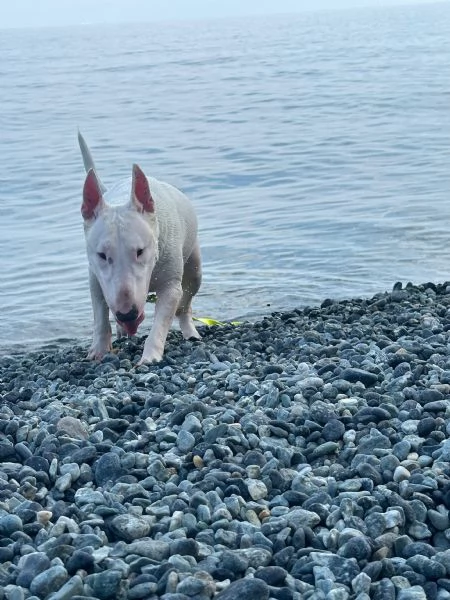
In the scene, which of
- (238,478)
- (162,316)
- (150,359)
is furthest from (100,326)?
(238,478)

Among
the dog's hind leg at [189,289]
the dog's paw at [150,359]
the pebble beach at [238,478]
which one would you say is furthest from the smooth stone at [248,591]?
the dog's hind leg at [189,289]

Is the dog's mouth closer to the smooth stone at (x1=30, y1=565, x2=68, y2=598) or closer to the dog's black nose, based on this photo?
the dog's black nose

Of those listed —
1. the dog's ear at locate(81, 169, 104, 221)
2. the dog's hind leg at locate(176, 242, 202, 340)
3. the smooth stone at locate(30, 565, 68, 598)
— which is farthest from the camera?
the dog's hind leg at locate(176, 242, 202, 340)

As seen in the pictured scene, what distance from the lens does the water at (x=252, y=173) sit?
33.1 feet

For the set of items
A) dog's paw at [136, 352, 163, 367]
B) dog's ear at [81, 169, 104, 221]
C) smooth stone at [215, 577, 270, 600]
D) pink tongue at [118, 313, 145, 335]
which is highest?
dog's ear at [81, 169, 104, 221]

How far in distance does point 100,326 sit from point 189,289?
1.23 meters

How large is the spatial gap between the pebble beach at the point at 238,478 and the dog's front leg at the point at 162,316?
0.32 metres

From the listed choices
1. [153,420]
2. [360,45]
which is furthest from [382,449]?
[360,45]

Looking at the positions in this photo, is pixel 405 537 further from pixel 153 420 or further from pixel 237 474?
pixel 153 420

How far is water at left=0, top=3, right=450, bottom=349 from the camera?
33.1ft

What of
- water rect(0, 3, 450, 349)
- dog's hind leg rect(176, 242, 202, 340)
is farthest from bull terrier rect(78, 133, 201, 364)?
water rect(0, 3, 450, 349)

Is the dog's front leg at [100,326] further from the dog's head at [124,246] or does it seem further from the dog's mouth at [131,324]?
the dog's mouth at [131,324]

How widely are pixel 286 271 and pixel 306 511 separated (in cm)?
693

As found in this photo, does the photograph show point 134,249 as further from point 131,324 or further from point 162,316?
point 162,316
